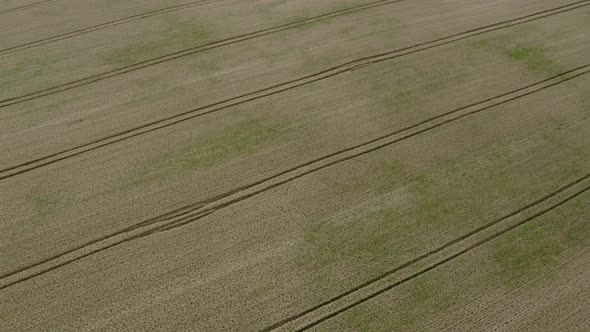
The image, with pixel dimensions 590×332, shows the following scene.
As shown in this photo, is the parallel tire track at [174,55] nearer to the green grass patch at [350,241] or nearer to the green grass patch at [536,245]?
the green grass patch at [350,241]

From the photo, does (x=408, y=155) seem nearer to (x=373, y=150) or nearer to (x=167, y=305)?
(x=373, y=150)

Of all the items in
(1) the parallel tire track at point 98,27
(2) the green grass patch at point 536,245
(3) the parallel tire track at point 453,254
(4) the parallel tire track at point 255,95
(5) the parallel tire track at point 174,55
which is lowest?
(2) the green grass patch at point 536,245

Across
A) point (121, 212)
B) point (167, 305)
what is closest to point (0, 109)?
point (121, 212)

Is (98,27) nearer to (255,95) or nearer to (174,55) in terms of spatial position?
(174,55)

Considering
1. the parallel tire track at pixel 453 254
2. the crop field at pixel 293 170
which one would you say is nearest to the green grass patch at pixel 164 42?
the crop field at pixel 293 170

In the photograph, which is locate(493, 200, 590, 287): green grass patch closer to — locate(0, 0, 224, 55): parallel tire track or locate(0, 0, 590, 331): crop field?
locate(0, 0, 590, 331): crop field

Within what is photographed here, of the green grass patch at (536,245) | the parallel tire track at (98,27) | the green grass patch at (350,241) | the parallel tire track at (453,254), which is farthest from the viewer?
the parallel tire track at (98,27)
